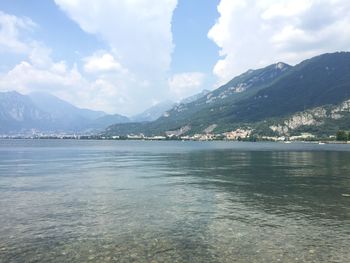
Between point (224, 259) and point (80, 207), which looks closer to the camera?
point (224, 259)

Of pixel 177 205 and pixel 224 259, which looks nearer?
pixel 224 259

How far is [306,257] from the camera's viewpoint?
1048 inches

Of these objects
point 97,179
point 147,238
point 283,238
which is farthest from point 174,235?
point 97,179

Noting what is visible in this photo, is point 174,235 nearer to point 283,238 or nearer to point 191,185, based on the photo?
point 283,238

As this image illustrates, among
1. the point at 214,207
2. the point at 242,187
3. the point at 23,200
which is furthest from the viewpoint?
the point at 242,187

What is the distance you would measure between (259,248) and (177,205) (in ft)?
60.2

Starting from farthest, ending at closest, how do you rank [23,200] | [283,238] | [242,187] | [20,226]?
[242,187] → [23,200] → [20,226] → [283,238]

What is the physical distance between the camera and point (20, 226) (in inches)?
1372

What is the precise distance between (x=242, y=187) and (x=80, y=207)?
28634 millimetres

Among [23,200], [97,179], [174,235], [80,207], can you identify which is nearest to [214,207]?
[174,235]

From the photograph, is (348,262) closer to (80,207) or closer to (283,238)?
(283,238)

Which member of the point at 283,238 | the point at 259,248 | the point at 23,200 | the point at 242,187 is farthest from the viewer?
the point at 242,187

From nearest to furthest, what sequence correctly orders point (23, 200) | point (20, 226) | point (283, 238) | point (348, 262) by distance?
point (348, 262) < point (283, 238) < point (20, 226) < point (23, 200)

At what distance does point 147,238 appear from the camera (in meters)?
31.2
